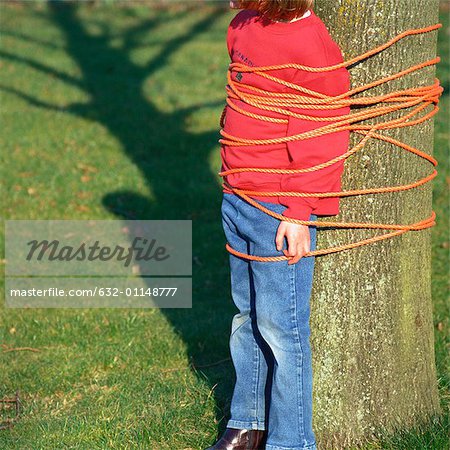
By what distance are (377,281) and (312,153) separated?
2.12 ft

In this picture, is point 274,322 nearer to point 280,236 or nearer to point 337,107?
point 280,236

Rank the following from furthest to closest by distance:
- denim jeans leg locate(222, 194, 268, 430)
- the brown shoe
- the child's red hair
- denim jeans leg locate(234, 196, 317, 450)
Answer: the brown shoe, denim jeans leg locate(222, 194, 268, 430), denim jeans leg locate(234, 196, 317, 450), the child's red hair

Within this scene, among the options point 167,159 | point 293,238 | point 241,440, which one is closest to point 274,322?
point 293,238

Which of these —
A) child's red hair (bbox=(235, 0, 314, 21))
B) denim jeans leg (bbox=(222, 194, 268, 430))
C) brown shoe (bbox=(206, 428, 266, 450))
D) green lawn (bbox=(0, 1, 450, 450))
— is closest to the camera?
child's red hair (bbox=(235, 0, 314, 21))

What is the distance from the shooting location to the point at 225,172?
3191 mm

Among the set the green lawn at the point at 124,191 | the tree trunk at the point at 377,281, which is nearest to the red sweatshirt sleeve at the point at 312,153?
the tree trunk at the point at 377,281

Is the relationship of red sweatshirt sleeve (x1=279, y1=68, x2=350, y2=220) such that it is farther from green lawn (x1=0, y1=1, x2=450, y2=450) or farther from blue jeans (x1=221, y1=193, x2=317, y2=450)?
green lawn (x1=0, y1=1, x2=450, y2=450)

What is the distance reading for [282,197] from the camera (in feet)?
9.96

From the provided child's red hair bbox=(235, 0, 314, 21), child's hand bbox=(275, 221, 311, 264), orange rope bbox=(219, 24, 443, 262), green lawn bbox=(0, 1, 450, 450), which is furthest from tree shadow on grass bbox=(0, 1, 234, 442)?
child's red hair bbox=(235, 0, 314, 21)

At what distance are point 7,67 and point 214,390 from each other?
26.8 ft

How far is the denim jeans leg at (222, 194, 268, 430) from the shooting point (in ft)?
11.0

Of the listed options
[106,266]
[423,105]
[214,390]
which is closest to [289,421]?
[214,390]

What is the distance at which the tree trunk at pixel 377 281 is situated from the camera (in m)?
3.18

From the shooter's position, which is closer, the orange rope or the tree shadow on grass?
the orange rope
